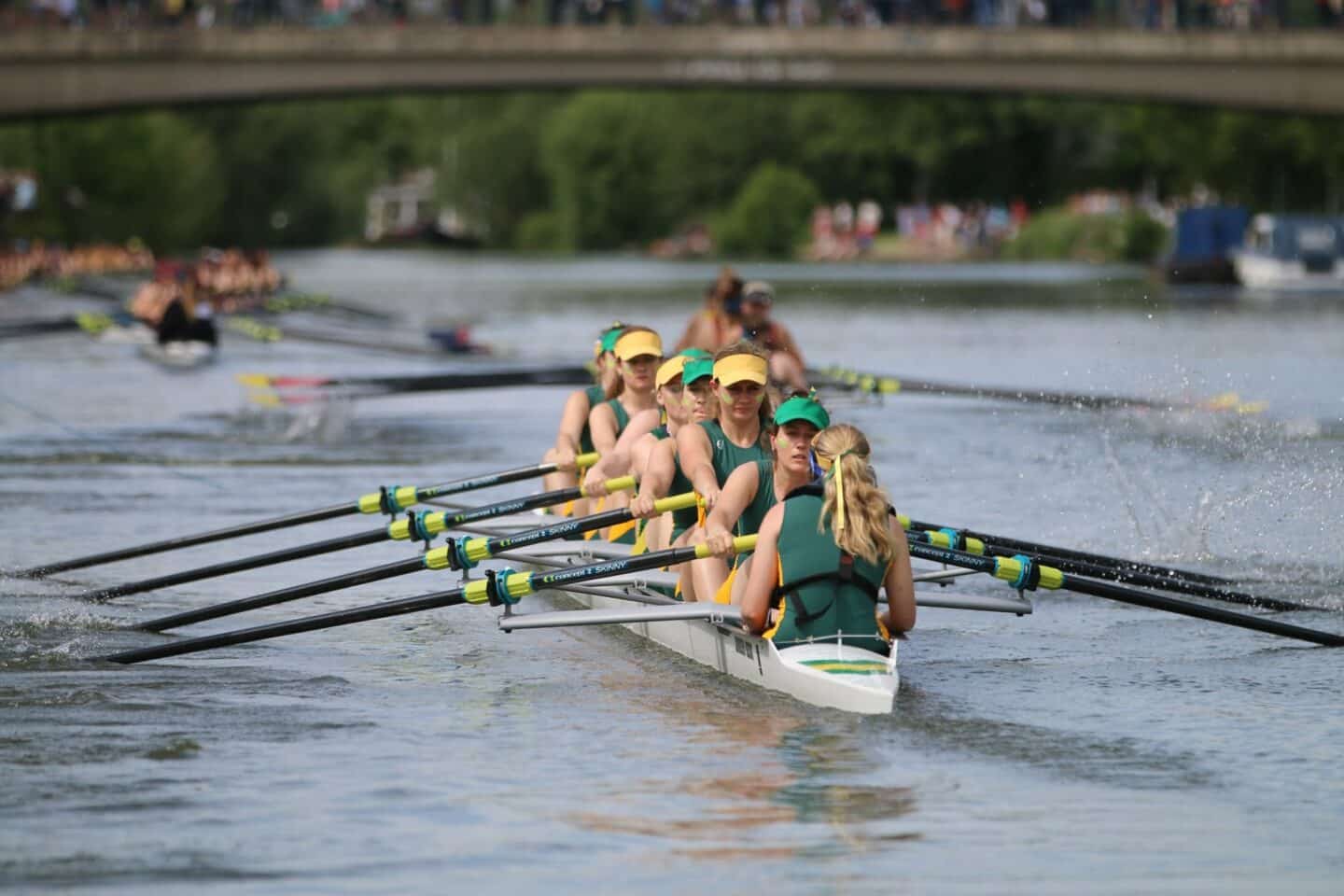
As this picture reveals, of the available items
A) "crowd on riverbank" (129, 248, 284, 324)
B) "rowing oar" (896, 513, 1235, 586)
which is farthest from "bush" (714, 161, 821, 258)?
"rowing oar" (896, 513, 1235, 586)

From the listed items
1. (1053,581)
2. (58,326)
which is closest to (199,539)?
(1053,581)

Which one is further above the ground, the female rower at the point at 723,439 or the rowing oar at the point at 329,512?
the female rower at the point at 723,439

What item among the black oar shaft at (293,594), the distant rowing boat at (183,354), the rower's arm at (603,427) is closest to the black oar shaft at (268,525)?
the rower's arm at (603,427)

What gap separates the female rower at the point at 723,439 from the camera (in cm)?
1136

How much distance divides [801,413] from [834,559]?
2.35 ft

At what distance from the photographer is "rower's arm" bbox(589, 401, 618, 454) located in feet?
46.3

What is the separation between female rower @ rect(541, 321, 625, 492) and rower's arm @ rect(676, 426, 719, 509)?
8.63 feet

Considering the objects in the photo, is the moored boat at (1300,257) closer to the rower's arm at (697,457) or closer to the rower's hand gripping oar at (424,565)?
the rower's hand gripping oar at (424,565)

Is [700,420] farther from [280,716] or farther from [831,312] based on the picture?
[831,312]

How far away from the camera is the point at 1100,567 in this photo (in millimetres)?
12672

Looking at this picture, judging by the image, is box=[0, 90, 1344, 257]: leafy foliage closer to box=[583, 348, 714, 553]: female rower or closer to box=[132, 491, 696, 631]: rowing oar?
box=[583, 348, 714, 553]: female rower

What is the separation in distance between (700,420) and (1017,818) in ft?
11.9

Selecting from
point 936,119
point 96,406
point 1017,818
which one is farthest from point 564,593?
point 936,119

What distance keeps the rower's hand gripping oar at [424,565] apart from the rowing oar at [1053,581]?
131 cm
